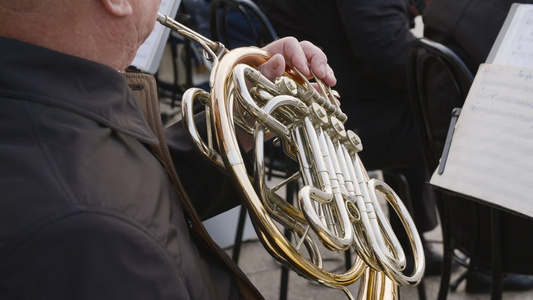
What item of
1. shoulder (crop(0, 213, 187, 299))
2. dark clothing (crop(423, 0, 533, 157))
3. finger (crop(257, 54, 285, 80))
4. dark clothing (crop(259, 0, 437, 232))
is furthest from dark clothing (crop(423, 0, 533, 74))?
shoulder (crop(0, 213, 187, 299))

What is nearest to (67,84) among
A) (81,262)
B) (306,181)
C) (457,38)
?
(81,262)

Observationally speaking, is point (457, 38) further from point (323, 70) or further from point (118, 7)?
point (118, 7)

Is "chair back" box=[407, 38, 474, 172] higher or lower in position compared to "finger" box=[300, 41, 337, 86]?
lower

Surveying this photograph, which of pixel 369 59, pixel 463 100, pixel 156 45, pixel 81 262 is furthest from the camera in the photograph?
pixel 369 59

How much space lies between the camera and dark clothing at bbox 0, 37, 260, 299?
0.62m

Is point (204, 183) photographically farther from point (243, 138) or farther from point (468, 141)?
point (468, 141)

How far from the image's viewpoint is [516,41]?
1242mm

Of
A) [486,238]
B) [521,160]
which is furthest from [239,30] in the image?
[521,160]

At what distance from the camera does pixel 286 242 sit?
0.83m

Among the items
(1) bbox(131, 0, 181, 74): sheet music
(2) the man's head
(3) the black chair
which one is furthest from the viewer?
(1) bbox(131, 0, 181, 74): sheet music

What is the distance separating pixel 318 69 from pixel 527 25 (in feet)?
1.47

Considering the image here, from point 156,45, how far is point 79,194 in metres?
1.20

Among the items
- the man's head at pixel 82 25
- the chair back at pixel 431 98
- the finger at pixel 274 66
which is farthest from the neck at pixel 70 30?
the chair back at pixel 431 98

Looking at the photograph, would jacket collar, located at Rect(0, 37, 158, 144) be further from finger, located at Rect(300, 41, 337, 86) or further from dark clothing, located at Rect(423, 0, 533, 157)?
dark clothing, located at Rect(423, 0, 533, 157)
